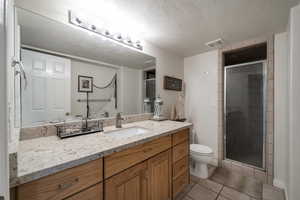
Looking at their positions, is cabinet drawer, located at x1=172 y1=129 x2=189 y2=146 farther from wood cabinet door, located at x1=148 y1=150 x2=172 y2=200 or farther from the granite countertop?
the granite countertop

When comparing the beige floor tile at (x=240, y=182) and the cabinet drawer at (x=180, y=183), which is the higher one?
the cabinet drawer at (x=180, y=183)

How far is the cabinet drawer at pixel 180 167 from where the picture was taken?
1456 mm

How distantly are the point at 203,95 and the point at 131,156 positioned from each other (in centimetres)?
190

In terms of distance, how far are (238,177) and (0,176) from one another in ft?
8.24

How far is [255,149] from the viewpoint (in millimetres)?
2059

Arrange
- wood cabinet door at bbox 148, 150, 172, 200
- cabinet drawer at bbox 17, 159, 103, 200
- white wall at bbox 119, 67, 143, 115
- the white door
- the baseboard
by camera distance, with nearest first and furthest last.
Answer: cabinet drawer at bbox 17, 159, 103, 200 < the white door < wood cabinet door at bbox 148, 150, 172, 200 < the baseboard < white wall at bbox 119, 67, 143, 115

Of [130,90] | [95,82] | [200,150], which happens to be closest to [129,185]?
[95,82]

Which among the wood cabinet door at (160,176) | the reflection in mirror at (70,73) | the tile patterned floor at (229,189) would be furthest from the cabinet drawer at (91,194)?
the tile patterned floor at (229,189)

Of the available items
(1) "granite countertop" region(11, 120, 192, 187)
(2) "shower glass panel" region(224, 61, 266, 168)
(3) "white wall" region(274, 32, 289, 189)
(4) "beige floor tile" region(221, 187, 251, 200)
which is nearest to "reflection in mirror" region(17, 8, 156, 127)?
(1) "granite countertop" region(11, 120, 192, 187)

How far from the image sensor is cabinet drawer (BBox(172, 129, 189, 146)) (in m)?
1.45

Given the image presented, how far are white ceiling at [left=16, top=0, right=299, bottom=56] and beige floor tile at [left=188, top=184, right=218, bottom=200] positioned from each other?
2.05m

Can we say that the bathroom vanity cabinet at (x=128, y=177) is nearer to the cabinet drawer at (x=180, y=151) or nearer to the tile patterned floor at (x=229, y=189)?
the cabinet drawer at (x=180, y=151)

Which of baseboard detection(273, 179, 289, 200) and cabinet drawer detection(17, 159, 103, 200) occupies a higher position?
cabinet drawer detection(17, 159, 103, 200)

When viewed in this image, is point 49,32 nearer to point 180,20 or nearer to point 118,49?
point 118,49
